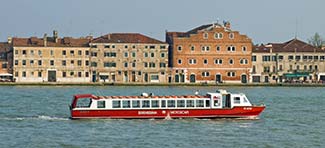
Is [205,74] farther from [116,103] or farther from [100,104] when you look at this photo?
[100,104]

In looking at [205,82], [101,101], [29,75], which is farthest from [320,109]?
[29,75]

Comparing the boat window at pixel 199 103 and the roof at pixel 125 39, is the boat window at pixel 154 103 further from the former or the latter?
the roof at pixel 125 39

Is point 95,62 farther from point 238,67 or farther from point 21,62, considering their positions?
point 238,67

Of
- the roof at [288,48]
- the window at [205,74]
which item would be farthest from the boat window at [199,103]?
the roof at [288,48]

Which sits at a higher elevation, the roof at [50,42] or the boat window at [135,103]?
the roof at [50,42]

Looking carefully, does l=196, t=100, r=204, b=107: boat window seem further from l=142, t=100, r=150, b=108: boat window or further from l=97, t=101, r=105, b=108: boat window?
l=97, t=101, r=105, b=108: boat window

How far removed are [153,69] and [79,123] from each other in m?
53.4

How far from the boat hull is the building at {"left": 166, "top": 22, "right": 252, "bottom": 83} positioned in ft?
166

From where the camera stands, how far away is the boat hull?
1387 inches

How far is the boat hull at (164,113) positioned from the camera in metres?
35.2

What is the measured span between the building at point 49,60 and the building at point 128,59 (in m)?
1.36

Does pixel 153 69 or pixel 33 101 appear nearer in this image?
pixel 33 101

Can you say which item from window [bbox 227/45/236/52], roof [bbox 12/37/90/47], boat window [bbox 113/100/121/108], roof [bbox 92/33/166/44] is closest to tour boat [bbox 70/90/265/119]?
boat window [bbox 113/100/121/108]

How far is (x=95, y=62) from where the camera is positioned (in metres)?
85.7
